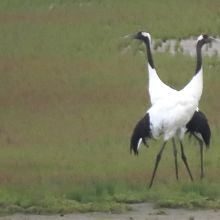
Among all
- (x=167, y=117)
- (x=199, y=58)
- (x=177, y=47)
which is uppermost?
(x=199, y=58)

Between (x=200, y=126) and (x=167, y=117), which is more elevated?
(x=167, y=117)

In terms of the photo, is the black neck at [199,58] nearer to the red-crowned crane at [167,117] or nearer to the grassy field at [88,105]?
the red-crowned crane at [167,117]

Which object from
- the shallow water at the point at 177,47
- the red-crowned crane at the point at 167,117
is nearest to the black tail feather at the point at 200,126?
the red-crowned crane at the point at 167,117

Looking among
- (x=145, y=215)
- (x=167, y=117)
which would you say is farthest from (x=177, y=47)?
(x=145, y=215)

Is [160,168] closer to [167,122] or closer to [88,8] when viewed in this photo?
[167,122]

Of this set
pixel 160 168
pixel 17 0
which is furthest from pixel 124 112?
pixel 17 0

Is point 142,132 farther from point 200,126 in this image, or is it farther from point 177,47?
point 177,47

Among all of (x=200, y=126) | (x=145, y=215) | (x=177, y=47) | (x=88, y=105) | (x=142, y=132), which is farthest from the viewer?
(x=177, y=47)

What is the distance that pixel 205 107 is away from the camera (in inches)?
728

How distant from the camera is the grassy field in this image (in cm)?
1242

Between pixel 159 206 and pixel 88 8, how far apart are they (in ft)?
76.8

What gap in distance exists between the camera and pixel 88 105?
19.0 m

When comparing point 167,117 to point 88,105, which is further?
point 88,105

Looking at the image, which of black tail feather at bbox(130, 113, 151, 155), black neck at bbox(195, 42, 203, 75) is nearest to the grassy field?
black tail feather at bbox(130, 113, 151, 155)
